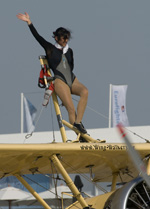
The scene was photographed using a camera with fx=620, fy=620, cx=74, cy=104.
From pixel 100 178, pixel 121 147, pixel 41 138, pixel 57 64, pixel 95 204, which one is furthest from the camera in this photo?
pixel 41 138

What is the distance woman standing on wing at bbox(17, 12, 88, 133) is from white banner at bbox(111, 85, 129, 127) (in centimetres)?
1893

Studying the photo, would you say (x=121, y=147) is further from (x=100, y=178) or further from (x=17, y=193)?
(x=17, y=193)

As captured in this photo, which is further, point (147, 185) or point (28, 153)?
point (28, 153)

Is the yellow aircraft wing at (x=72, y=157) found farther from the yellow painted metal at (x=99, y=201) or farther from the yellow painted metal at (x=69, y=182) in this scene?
the yellow painted metal at (x=99, y=201)

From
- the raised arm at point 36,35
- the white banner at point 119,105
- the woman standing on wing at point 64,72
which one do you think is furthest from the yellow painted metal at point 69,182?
the white banner at point 119,105

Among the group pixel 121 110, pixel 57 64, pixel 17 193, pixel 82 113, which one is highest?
pixel 57 64

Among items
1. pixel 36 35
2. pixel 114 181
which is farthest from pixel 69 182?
pixel 36 35

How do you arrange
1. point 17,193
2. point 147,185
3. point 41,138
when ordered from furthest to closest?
point 41,138, point 17,193, point 147,185

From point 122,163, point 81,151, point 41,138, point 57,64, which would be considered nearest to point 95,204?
point 81,151

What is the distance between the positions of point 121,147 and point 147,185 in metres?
1.85

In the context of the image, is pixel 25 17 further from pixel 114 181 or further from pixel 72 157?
pixel 114 181

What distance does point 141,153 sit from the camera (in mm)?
10836

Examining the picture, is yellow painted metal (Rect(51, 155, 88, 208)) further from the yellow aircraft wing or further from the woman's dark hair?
the woman's dark hair

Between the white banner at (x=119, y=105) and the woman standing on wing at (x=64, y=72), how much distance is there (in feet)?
62.1
